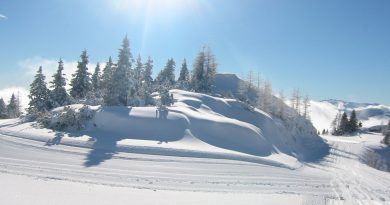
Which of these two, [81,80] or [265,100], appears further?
[265,100]

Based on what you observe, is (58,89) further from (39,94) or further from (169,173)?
(169,173)

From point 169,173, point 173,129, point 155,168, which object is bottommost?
point 169,173

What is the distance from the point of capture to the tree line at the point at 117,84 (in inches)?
1748

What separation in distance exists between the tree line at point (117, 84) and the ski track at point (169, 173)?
1544 cm

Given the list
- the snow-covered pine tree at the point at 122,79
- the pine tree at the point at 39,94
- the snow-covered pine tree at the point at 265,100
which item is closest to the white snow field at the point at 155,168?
the snow-covered pine tree at the point at 122,79

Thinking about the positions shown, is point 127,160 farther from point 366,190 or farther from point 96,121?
point 366,190

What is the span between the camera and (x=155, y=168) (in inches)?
987

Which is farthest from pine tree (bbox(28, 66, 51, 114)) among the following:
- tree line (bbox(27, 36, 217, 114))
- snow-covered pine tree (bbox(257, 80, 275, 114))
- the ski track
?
snow-covered pine tree (bbox(257, 80, 275, 114))

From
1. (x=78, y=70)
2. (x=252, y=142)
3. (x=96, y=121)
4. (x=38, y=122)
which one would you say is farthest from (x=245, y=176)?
(x=78, y=70)

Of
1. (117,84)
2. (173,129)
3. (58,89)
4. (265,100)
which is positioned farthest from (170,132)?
(265,100)

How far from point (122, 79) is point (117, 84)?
0.89 metres

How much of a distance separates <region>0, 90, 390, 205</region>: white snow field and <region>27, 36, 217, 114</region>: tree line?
4739mm

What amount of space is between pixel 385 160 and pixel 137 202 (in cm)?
6575

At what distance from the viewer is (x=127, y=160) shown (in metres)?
27.1
